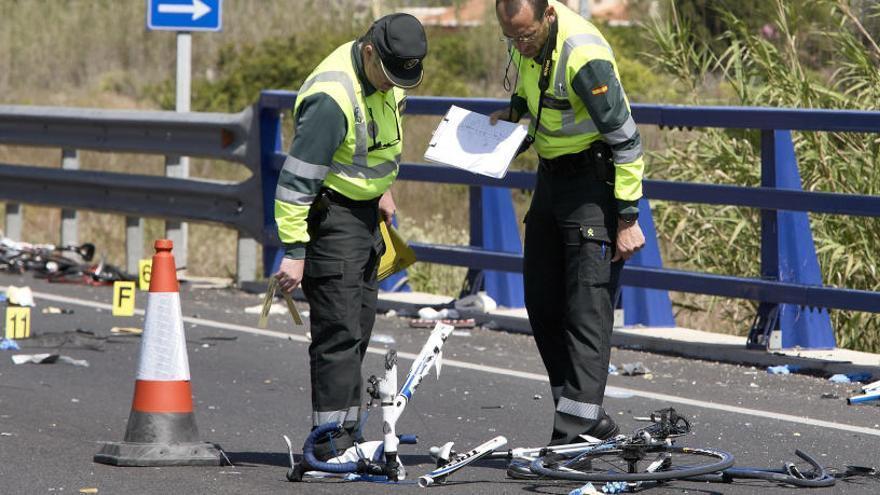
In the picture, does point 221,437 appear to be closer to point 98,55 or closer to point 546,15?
point 546,15

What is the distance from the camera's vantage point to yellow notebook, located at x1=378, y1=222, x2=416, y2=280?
6.46 m

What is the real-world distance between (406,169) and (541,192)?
15.3 ft

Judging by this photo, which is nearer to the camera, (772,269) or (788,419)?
(788,419)

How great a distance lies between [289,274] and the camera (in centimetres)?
597

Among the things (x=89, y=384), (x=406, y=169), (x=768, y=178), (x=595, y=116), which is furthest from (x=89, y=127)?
(x=595, y=116)

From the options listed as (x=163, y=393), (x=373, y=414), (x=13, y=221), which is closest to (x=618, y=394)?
(x=373, y=414)

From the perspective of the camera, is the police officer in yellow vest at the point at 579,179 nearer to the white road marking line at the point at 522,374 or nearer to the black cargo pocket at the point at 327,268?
the black cargo pocket at the point at 327,268

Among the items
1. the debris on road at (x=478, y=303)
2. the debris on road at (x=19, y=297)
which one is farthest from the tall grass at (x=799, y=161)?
the debris on road at (x=19, y=297)

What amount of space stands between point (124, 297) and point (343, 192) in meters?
4.77

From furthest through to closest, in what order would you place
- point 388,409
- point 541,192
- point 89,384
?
point 89,384, point 541,192, point 388,409

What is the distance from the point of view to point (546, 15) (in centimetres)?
611

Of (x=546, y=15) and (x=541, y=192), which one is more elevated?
(x=546, y=15)

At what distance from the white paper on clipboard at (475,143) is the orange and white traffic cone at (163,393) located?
1105 mm

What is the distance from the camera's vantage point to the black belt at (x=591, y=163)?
6236mm
